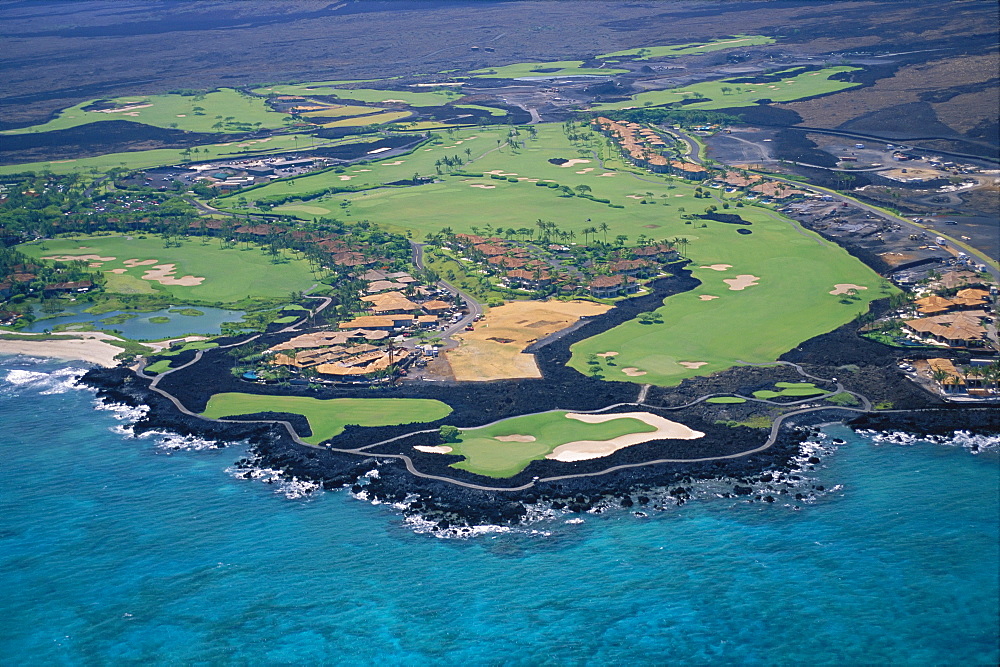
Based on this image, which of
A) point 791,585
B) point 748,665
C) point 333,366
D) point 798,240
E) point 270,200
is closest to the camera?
point 748,665

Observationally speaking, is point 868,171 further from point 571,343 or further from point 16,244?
point 16,244

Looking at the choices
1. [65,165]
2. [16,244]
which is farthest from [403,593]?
[65,165]

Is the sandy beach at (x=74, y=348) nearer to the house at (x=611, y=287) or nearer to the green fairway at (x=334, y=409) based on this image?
the green fairway at (x=334, y=409)

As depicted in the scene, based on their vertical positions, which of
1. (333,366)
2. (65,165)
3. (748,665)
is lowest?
(748,665)

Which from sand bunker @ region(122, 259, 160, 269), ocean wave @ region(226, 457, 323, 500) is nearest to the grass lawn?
sand bunker @ region(122, 259, 160, 269)

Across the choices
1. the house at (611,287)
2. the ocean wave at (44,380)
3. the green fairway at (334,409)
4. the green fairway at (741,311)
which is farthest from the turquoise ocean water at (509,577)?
the house at (611,287)

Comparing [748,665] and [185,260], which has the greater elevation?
[185,260]

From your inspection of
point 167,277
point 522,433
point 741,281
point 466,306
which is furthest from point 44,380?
point 741,281
